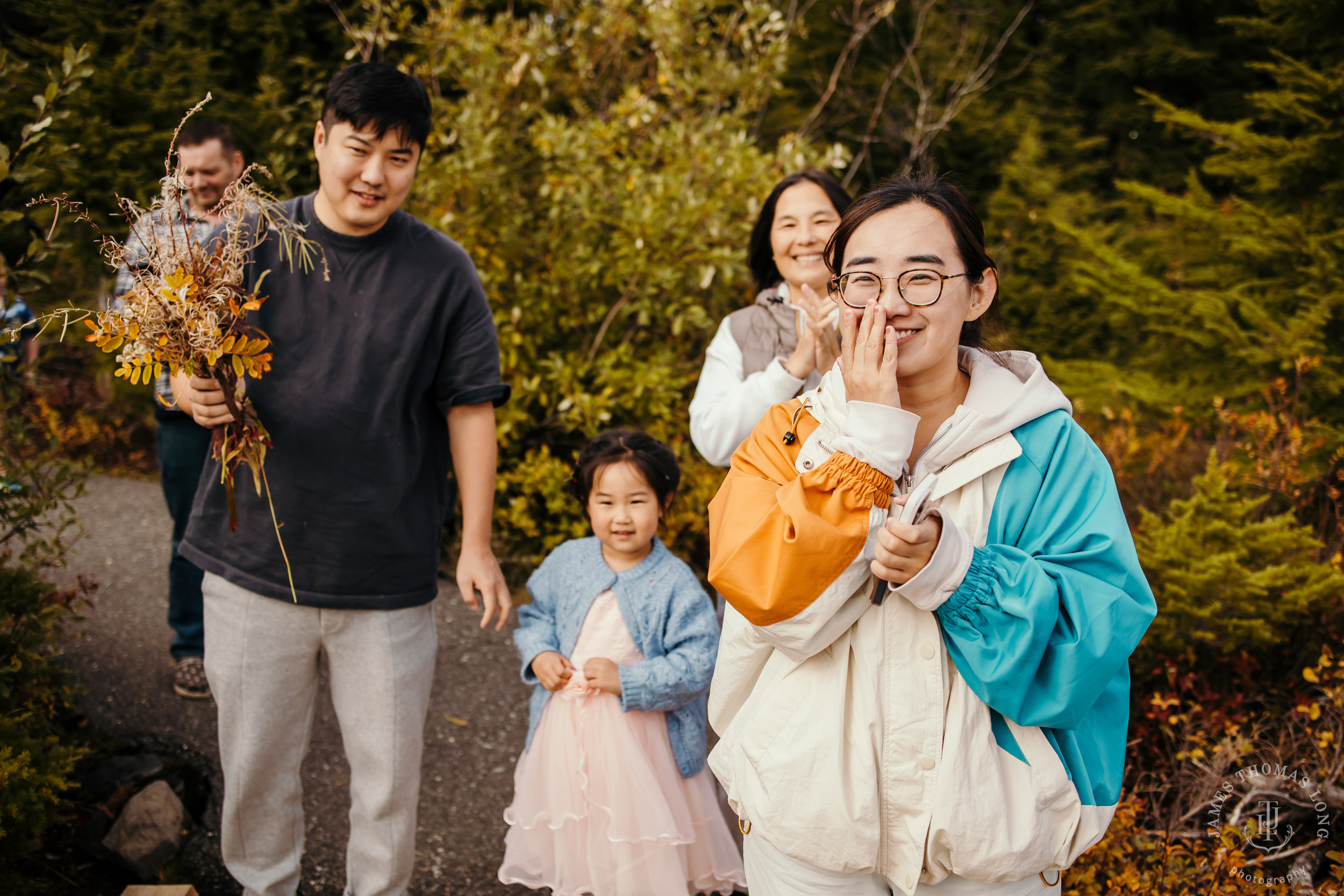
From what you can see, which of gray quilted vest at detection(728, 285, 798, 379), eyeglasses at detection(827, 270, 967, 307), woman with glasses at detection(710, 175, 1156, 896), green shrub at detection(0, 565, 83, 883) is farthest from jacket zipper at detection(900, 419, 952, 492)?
green shrub at detection(0, 565, 83, 883)

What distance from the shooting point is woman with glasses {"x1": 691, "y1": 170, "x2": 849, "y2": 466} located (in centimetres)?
243

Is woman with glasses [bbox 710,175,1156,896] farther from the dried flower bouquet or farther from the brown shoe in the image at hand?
the brown shoe

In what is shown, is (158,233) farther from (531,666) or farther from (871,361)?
(871,361)

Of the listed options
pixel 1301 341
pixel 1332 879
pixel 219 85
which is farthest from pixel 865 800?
pixel 219 85

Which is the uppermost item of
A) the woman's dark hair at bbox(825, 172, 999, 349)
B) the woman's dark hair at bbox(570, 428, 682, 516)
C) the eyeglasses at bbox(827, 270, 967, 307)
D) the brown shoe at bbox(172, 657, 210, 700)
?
the woman's dark hair at bbox(825, 172, 999, 349)

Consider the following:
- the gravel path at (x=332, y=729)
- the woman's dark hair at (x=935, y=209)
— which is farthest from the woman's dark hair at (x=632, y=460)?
the gravel path at (x=332, y=729)

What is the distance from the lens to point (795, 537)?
1.43 metres

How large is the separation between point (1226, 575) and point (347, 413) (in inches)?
115

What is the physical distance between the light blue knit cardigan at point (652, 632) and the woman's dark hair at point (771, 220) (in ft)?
3.27

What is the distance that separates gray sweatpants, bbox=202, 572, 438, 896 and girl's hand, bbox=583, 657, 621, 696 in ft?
1.50

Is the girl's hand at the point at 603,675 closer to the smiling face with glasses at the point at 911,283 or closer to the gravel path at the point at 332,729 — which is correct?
the gravel path at the point at 332,729

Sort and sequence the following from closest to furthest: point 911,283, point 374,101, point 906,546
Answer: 1. point 906,546
2. point 911,283
3. point 374,101

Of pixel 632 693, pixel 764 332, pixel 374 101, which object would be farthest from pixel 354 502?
pixel 764 332

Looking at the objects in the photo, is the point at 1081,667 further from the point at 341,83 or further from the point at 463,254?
the point at 341,83
